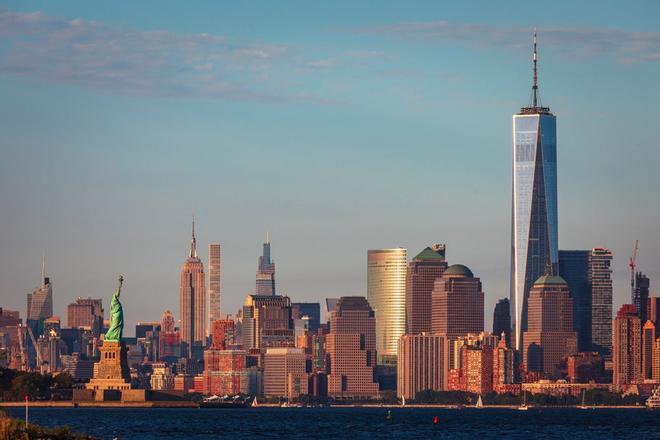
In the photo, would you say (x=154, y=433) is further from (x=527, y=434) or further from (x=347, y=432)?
(x=527, y=434)

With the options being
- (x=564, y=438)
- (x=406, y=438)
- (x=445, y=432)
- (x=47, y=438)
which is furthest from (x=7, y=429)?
(x=445, y=432)

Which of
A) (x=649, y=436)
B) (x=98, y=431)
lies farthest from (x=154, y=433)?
(x=649, y=436)

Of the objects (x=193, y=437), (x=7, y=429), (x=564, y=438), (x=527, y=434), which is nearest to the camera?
(x=7, y=429)

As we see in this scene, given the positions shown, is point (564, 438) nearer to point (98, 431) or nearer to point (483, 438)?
point (483, 438)

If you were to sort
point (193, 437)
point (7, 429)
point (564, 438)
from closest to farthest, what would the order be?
point (7, 429) < point (193, 437) < point (564, 438)

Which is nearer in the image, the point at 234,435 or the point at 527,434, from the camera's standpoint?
the point at 234,435

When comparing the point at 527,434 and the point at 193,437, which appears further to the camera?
the point at 527,434

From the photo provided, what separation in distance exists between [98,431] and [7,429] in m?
82.0

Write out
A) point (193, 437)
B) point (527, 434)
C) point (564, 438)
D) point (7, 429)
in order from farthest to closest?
point (527, 434)
point (564, 438)
point (193, 437)
point (7, 429)

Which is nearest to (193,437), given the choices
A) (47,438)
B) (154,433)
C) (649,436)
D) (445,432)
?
(154,433)

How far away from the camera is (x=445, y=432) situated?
193000 millimetres

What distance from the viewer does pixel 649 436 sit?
180625 millimetres

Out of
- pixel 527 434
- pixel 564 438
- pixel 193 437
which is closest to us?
pixel 193 437

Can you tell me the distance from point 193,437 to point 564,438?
41483 millimetres
